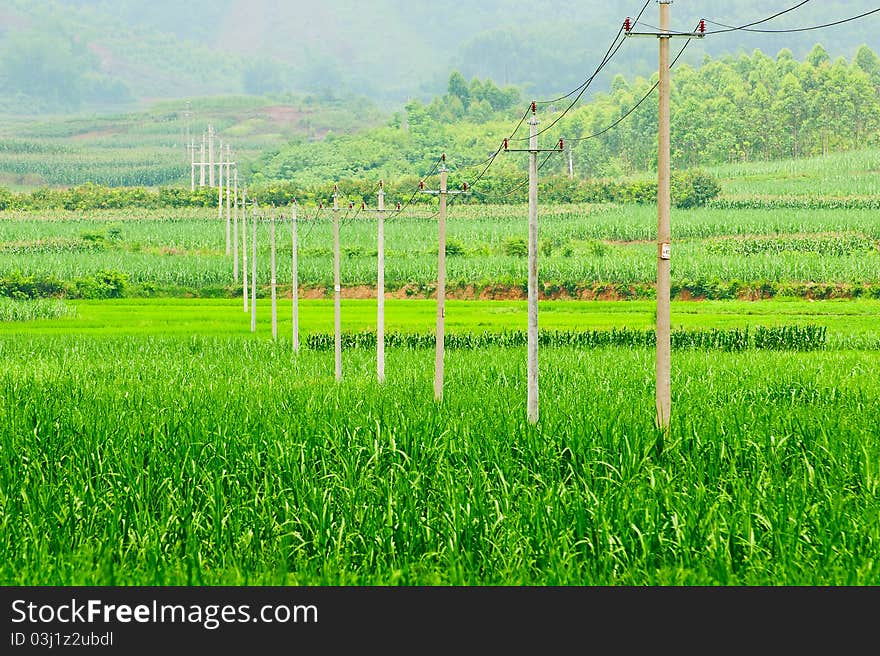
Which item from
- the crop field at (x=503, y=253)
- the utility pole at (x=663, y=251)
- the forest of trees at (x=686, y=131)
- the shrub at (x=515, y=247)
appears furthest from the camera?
the forest of trees at (x=686, y=131)

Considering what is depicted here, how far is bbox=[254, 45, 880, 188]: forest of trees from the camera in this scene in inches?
4692

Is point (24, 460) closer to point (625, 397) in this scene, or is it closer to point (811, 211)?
point (625, 397)

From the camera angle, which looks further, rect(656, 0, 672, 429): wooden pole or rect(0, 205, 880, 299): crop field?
rect(0, 205, 880, 299): crop field

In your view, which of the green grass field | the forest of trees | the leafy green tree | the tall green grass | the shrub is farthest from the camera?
the leafy green tree

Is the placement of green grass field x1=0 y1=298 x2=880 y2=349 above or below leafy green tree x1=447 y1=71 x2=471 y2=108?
below

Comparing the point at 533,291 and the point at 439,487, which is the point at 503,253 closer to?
the point at 533,291

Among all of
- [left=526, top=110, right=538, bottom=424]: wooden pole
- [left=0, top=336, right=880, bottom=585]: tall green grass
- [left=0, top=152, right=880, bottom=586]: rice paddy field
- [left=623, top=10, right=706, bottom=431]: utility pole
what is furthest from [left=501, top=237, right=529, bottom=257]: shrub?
[left=623, top=10, right=706, bottom=431]: utility pole

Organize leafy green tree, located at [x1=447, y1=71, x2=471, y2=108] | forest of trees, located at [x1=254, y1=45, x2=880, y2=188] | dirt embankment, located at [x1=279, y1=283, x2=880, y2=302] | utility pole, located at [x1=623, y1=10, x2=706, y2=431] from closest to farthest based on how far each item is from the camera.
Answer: utility pole, located at [x1=623, y1=10, x2=706, y2=431]
dirt embankment, located at [x1=279, y1=283, x2=880, y2=302]
forest of trees, located at [x1=254, y1=45, x2=880, y2=188]
leafy green tree, located at [x1=447, y1=71, x2=471, y2=108]

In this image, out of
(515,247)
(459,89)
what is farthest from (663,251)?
(459,89)

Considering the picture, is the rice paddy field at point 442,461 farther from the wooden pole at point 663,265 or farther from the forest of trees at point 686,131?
the forest of trees at point 686,131

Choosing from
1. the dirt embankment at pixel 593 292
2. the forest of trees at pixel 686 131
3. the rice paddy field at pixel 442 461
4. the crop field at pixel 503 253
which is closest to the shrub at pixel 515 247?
the crop field at pixel 503 253

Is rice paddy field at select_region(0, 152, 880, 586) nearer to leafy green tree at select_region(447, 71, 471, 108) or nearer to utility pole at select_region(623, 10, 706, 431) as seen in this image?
utility pole at select_region(623, 10, 706, 431)

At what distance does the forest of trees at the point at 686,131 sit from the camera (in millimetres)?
119188

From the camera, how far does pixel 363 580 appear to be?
11.0 metres
